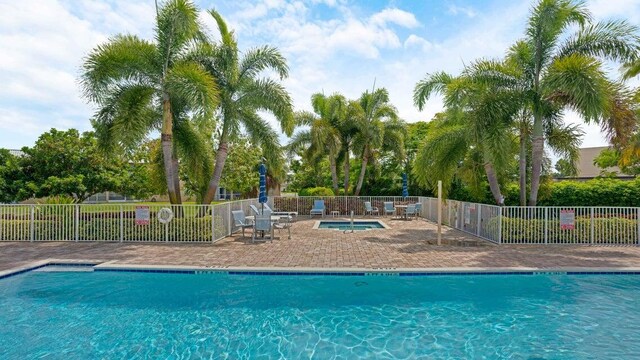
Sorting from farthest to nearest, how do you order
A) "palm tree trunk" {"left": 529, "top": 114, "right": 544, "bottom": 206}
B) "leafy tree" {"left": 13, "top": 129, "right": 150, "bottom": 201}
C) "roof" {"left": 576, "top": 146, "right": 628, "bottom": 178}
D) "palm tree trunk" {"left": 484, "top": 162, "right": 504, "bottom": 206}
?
"roof" {"left": 576, "top": 146, "right": 628, "bottom": 178}
"leafy tree" {"left": 13, "top": 129, "right": 150, "bottom": 201}
"palm tree trunk" {"left": 484, "top": 162, "right": 504, "bottom": 206}
"palm tree trunk" {"left": 529, "top": 114, "right": 544, "bottom": 206}

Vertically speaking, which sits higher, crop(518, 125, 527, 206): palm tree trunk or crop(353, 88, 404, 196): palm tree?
crop(353, 88, 404, 196): palm tree

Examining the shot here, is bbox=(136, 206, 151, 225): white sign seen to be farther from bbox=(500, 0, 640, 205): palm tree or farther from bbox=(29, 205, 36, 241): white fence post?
bbox=(500, 0, 640, 205): palm tree

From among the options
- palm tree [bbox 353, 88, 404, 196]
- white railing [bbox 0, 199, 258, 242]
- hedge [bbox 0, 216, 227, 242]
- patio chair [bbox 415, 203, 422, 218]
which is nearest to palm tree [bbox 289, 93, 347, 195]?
palm tree [bbox 353, 88, 404, 196]

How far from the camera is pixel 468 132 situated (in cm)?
1231

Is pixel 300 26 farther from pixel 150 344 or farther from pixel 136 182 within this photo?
pixel 136 182

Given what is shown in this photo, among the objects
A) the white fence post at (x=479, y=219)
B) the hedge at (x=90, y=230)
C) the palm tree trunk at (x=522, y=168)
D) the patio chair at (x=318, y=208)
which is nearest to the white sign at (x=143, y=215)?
the hedge at (x=90, y=230)

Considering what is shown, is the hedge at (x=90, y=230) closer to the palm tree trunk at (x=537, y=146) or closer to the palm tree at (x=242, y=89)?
the palm tree at (x=242, y=89)

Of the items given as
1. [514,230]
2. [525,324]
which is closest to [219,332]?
[525,324]

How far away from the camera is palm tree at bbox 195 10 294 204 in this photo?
43.6ft

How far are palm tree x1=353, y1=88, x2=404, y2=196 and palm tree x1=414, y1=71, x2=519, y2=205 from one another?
25.7 feet

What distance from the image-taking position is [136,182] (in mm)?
22094

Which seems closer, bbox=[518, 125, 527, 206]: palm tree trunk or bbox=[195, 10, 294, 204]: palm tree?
bbox=[518, 125, 527, 206]: palm tree trunk

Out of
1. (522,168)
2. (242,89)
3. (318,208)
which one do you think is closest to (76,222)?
(242,89)

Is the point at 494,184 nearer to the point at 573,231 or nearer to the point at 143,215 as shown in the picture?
the point at 573,231
